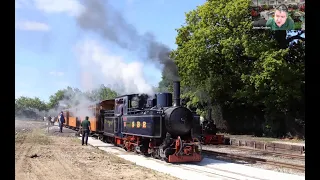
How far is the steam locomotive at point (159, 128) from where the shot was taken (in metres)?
12.7

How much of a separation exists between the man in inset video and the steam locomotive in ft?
45.7

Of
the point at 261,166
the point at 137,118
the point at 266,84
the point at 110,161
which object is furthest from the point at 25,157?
the point at 266,84

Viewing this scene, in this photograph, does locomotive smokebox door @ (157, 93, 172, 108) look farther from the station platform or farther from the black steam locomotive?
the station platform

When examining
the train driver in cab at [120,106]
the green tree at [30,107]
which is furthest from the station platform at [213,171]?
the green tree at [30,107]

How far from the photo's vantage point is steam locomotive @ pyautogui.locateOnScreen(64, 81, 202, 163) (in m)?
12.7

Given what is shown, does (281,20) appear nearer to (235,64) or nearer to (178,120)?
(235,64)

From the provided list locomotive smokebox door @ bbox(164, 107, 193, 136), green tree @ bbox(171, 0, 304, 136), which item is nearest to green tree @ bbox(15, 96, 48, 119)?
green tree @ bbox(171, 0, 304, 136)

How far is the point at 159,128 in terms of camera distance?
12992 millimetres

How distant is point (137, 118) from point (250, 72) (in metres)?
14.0

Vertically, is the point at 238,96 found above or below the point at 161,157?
above

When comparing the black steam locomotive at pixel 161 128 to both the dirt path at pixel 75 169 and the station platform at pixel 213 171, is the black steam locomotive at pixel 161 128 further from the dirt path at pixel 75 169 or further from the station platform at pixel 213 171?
the dirt path at pixel 75 169

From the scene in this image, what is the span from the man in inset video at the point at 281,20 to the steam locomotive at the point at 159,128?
45.7 feet
